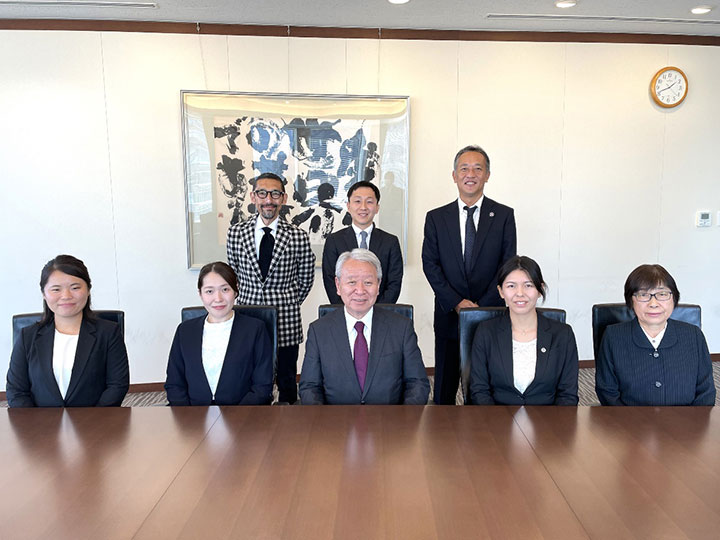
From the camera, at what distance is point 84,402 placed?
229 cm

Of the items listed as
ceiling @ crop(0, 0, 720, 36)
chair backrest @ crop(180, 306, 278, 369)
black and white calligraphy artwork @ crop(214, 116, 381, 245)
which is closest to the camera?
chair backrest @ crop(180, 306, 278, 369)

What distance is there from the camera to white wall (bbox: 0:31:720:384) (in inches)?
167

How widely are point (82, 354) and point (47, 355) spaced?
14cm

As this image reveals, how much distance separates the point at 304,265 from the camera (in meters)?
3.31

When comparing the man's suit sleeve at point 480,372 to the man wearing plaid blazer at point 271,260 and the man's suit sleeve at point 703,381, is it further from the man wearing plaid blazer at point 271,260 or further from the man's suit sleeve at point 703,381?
the man wearing plaid blazer at point 271,260

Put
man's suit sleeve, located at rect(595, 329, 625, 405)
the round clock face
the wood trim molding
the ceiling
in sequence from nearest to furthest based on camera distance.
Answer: man's suit sleeve, located at rect(595, 329, 625, 405) < the ceiling < the wood trim molding < the round clock face

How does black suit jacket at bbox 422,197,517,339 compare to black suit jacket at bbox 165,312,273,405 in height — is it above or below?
above

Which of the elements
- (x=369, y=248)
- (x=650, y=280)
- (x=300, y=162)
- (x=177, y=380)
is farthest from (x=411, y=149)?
(x=177, y=380)

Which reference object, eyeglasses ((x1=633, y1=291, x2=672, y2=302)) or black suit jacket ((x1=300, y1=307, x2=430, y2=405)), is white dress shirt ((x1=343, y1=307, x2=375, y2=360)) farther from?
eyeglasses ((x1=633, y1=291, x2=672, y2=302))

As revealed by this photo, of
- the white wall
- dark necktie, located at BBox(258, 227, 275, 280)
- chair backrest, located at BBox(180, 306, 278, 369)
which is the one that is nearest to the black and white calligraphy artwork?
the white wall

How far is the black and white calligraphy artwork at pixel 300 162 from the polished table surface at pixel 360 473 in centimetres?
279

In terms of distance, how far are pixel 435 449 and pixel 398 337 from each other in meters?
0.73

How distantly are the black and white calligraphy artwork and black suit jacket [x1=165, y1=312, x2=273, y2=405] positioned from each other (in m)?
2.24

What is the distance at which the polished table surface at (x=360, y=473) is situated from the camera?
1209mm
